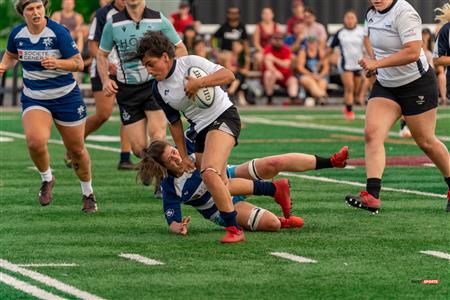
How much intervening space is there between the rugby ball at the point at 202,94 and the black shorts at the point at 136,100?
364 centimetres

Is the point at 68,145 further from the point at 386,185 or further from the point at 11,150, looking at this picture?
the point at 11,150

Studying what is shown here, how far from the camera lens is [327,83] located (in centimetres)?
3253

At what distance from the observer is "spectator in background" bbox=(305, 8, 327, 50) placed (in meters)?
31.7

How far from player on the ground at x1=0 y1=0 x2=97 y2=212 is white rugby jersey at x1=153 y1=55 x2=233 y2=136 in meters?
1.66

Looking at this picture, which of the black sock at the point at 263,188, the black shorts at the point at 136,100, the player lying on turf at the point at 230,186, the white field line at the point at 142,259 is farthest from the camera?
the black shorts at the point at 136,100

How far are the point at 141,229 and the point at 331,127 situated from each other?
42.5 ft

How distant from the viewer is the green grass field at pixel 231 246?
9.24m

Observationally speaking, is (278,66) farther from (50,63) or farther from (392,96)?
(50,63)

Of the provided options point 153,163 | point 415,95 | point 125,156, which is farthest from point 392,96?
point 125,156

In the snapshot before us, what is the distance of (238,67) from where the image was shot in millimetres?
31516

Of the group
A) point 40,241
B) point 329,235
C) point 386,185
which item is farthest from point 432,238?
point 386,185

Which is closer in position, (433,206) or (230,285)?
(230,285)

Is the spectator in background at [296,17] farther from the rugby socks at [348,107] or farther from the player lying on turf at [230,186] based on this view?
the player lying on turf at [230,186]

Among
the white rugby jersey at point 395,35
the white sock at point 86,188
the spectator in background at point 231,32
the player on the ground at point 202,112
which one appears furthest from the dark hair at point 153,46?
the spectator in background at point 231,32
